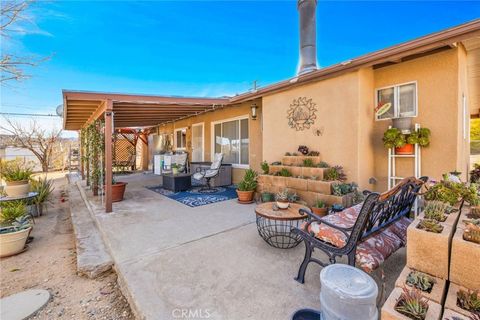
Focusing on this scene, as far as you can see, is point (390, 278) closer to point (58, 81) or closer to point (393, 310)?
point (393, 310)

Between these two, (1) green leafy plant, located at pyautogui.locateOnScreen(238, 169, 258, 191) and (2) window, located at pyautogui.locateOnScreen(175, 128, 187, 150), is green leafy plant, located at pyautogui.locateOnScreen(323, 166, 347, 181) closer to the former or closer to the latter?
(1) green leafy plant, located at pyautogui.locateOnScreen(238, 169, 258, 191)

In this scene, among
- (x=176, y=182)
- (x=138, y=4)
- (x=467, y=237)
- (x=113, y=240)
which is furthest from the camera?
(x=138, y=4)

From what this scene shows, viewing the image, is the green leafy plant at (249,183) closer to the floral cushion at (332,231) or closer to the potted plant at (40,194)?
the floral cushion at (332,231)

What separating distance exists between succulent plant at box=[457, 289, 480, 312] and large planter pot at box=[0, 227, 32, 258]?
5.07 metres

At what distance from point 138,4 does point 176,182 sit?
241 inches

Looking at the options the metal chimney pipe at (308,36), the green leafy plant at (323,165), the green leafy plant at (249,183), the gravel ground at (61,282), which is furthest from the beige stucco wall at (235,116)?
the gravel ground at (61,282)

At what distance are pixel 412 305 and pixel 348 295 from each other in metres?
0.31

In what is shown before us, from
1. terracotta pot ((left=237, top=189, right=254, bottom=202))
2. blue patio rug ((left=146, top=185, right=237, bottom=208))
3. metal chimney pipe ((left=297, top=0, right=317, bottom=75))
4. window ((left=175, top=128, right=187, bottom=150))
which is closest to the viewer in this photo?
terracotta pot ((left=237, top=189, right=254, bottom=202))

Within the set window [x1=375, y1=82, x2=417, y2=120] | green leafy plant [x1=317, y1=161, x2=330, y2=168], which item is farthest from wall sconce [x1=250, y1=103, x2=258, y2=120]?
window [x1=375, y1=82, x2=417, y2=120]

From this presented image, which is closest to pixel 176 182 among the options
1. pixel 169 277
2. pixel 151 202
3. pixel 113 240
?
pixel 151 202

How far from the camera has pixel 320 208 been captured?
4.03 metres

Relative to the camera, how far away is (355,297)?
1246 millimetres

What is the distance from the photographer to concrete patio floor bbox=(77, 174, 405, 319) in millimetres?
1935

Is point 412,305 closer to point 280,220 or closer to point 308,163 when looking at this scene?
point 280,220
